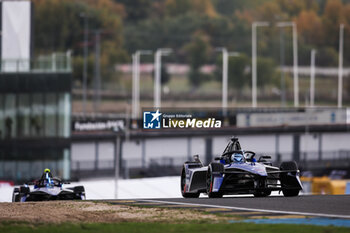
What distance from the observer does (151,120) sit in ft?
93.5

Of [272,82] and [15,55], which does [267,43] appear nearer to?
[272,82]

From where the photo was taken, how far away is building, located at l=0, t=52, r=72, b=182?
67688mm

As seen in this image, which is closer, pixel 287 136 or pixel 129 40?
pixel 287 136

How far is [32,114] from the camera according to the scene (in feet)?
226

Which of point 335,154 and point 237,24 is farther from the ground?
point 237,24

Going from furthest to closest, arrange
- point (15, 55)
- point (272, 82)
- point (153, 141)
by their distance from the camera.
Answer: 1. point (272, 82)
2. point (153, 141)
3. point (15, 55)

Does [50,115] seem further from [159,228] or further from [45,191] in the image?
[159,228]

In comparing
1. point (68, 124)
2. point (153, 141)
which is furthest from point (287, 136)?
point (68, 124)

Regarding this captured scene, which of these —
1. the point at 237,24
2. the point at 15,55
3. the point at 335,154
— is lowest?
the point at 335,154

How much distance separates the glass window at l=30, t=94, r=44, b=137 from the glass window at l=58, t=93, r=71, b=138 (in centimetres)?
135

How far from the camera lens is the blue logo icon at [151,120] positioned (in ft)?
93.3

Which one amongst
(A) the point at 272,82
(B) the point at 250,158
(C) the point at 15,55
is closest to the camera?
(B) the point at 250,158

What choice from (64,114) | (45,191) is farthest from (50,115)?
(45,191)

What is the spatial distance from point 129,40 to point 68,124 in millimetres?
111900
